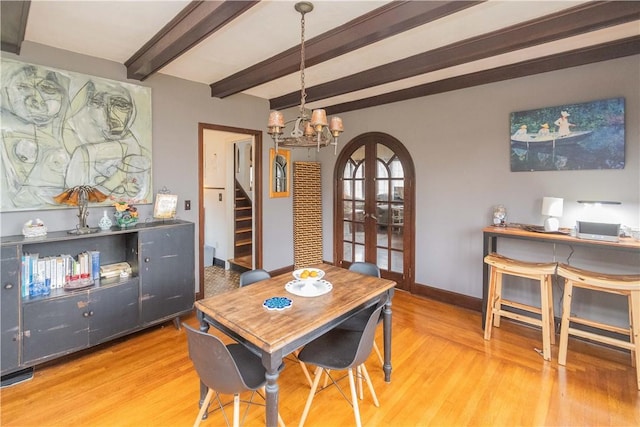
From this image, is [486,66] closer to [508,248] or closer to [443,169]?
[443,169]

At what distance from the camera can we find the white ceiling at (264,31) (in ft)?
6.78

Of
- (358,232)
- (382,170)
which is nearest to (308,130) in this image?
(382,170)

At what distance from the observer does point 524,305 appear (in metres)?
2.86

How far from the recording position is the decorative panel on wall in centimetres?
482

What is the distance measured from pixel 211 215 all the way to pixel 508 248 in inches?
182

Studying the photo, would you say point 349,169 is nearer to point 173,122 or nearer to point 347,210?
point 347,210

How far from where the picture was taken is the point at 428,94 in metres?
3.71

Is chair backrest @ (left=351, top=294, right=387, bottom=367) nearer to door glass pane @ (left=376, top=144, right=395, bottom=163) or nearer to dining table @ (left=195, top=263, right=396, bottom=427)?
dining table @ (left=195, top=263, right=396, bottom=427)

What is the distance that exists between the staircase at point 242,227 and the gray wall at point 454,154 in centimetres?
89

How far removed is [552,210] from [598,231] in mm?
386

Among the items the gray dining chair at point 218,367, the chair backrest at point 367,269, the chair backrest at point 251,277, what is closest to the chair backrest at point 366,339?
the gray dining chair at point 218,367

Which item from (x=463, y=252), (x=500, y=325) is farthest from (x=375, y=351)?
(x=463, y=252)

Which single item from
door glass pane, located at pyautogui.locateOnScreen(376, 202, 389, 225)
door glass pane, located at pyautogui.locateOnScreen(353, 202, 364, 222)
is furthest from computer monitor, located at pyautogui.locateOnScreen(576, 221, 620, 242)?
door glass pane, located at pyautogui.locateOnScreen(353, 202, 364, 222)

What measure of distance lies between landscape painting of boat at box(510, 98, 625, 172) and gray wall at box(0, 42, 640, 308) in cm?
7
